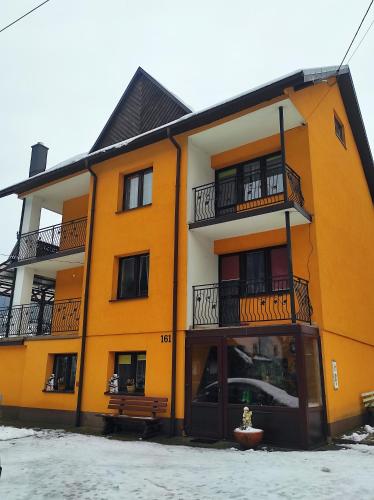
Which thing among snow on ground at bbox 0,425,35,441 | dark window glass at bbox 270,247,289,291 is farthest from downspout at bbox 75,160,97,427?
dark window glass at bbox 270,247,289,291

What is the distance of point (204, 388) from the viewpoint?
10.6 metres

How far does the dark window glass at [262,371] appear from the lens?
31.2 ft

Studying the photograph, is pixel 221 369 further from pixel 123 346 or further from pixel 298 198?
pixel 298 198

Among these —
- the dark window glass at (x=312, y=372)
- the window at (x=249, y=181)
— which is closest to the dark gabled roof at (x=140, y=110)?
the window at (x=249, y=181)

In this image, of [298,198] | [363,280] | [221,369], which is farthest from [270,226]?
[363,280]

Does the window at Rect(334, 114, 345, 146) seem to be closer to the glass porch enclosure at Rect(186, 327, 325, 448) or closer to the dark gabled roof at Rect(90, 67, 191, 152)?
the dark gabled roof at Rect(90, 67, 191, 152)

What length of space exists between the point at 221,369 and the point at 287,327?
77.0 inches

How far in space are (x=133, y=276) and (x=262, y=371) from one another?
4.91 meters

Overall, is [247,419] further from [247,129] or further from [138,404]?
[247,129]

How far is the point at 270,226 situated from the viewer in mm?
11781

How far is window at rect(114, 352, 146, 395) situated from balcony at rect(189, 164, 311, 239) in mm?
3940

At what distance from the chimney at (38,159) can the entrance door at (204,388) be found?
12.1m

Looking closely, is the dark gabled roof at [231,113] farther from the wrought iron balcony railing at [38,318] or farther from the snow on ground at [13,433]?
the snow on ground at [13,433]

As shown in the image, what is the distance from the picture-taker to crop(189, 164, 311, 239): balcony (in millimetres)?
10844
